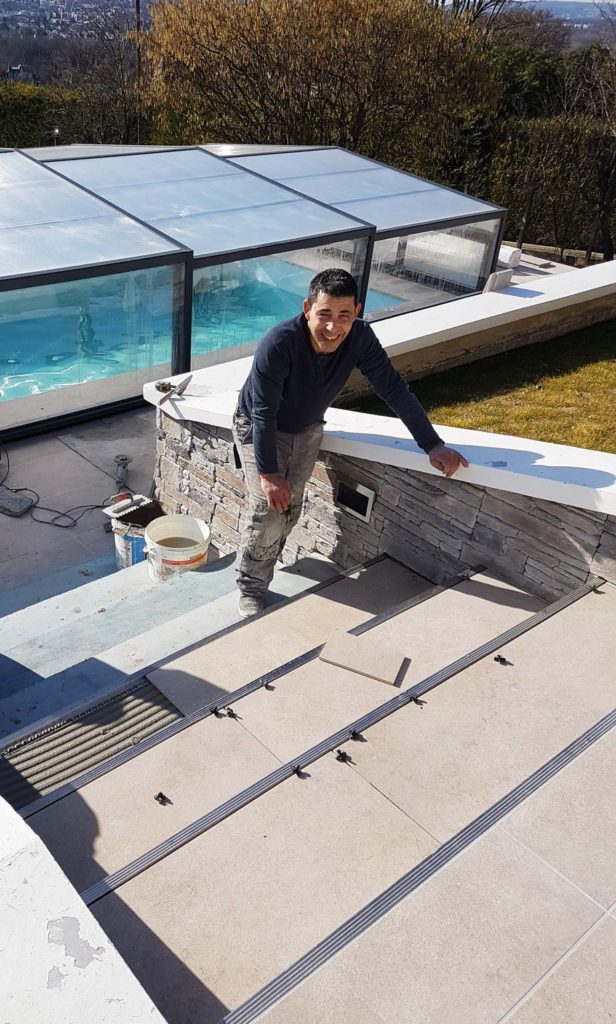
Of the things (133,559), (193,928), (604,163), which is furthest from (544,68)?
(193,928)

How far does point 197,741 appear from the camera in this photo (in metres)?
2.61

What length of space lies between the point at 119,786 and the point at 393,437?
2.13 m

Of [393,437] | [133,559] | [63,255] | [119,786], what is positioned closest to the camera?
[119,786]

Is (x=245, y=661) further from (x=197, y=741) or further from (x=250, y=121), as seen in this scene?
(x=250, y=121)

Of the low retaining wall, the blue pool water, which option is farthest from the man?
the blue pool water

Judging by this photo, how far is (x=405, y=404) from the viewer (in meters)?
3.47

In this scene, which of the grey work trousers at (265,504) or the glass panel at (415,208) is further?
the glass panel at (415,208)

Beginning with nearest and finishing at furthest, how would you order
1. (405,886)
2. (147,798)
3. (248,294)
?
(405,886) < (147,798) < (248,294)

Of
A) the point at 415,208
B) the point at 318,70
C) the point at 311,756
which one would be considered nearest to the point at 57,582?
the point at 311,756

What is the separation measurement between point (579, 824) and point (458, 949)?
1.86ft

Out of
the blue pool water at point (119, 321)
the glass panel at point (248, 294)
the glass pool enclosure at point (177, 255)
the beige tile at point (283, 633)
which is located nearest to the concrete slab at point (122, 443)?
the glass pool enclosure at point (177, 255)

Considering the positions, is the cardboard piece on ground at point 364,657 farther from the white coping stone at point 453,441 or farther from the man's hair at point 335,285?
the man's hair at point 335,285

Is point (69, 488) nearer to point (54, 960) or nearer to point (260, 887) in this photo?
point (260, 887)

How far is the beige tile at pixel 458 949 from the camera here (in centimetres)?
176
